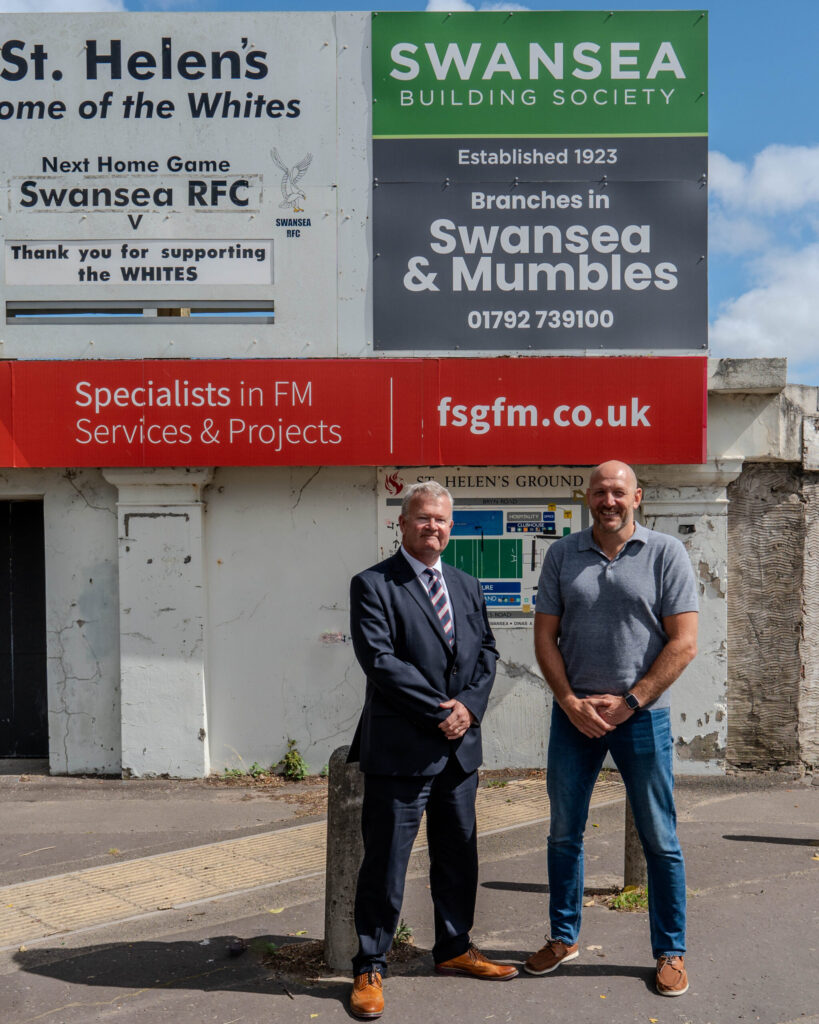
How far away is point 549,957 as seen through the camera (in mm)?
4062

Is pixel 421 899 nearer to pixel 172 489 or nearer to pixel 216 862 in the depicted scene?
pixel 216 862

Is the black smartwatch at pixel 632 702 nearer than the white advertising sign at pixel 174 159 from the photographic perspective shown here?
Yes

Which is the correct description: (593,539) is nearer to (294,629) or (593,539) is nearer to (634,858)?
(634,858)

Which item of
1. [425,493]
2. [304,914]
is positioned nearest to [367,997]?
[304,914]

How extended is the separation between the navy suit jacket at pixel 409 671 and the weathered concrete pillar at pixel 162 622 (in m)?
3.73

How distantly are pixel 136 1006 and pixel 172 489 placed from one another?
428 cm

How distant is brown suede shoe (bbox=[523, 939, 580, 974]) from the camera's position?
4039 mm

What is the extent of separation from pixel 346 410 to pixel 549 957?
167 inches

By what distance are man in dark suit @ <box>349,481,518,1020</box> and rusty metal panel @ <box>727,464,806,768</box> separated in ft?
13.9

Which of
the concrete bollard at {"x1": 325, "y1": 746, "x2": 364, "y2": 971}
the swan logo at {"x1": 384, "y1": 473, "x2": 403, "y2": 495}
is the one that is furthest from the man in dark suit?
the swan logo at {"x1": 384, "y1": 473, "x2": 403, "y2": 495}

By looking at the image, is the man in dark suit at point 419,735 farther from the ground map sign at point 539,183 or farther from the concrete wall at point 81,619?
the concrete wall at point 81,619

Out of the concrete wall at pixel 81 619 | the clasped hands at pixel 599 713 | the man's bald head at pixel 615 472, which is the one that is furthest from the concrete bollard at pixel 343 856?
the concrete wall at pixel 81 619

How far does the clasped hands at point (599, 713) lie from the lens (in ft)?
12.7

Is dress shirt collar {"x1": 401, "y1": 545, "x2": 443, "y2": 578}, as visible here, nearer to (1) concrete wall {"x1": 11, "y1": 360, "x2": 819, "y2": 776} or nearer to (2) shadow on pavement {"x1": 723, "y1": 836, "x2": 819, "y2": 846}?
(2) shadow on pavement {"x1": 723, "y1": 836, "x2": 819, "y2": 846}
